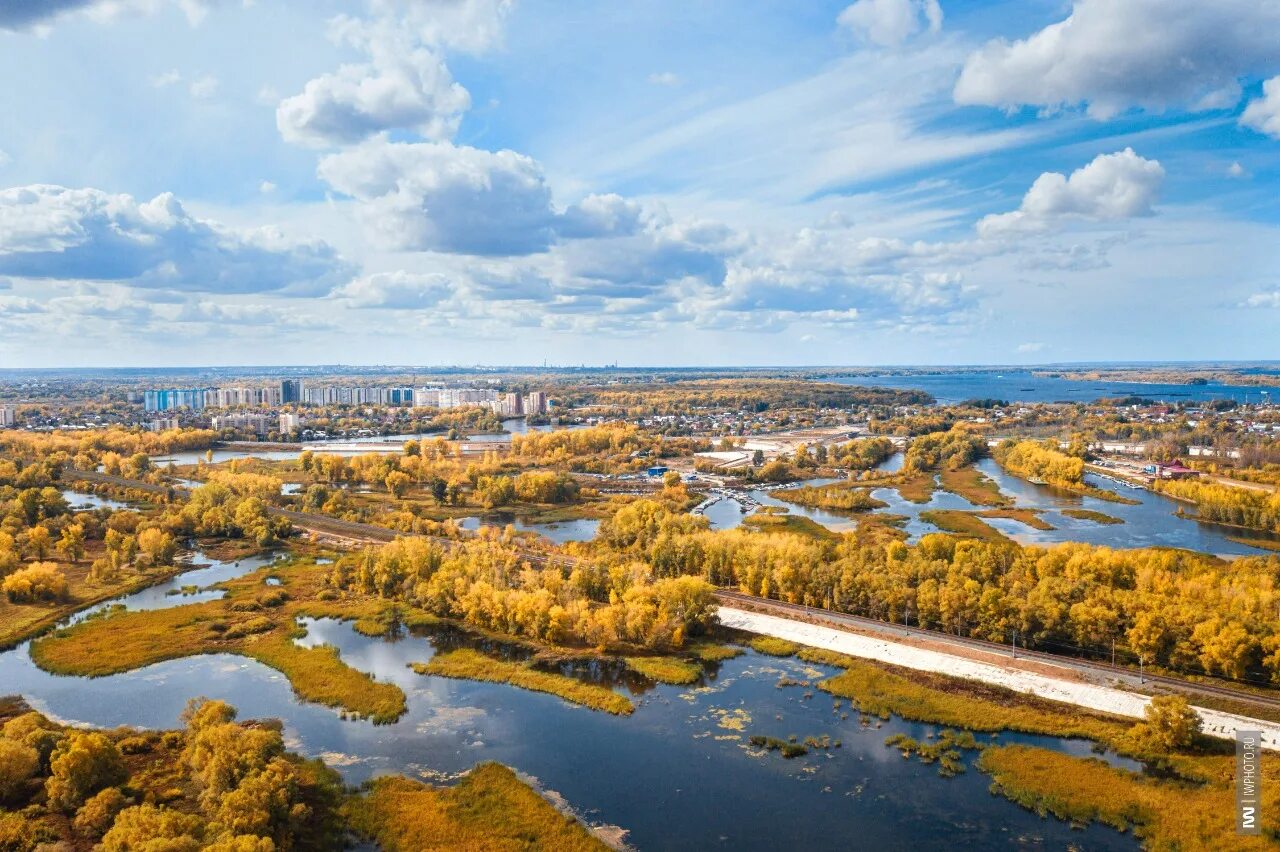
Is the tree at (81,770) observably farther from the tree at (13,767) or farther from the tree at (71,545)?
the tree at (71,545)

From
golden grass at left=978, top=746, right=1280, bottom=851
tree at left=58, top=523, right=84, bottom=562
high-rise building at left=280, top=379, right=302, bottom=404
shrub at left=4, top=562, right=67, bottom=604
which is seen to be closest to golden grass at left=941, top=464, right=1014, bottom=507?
golden grass at left=978, top=746, right=1280, bottom=851

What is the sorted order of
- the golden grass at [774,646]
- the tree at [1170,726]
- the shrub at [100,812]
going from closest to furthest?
1. the shrub at [100,812]
2. the tree at [1170,726]
3. the golden grass at [774,646]

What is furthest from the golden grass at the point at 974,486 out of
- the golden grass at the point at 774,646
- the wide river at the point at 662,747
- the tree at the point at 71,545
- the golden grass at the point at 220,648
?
the tree at the point at 71,545

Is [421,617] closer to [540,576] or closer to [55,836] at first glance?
[540,576]

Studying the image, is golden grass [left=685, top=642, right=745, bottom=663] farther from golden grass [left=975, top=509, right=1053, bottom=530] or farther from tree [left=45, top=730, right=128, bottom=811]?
golden grass [left=975, top=509, right=1053, bottom=530]

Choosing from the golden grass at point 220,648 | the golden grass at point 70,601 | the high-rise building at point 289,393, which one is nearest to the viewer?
the golden grass at point 220,648

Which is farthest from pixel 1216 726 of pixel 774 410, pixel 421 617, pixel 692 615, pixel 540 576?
pixel 774 410

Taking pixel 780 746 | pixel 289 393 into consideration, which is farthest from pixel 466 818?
pixel 289 393
